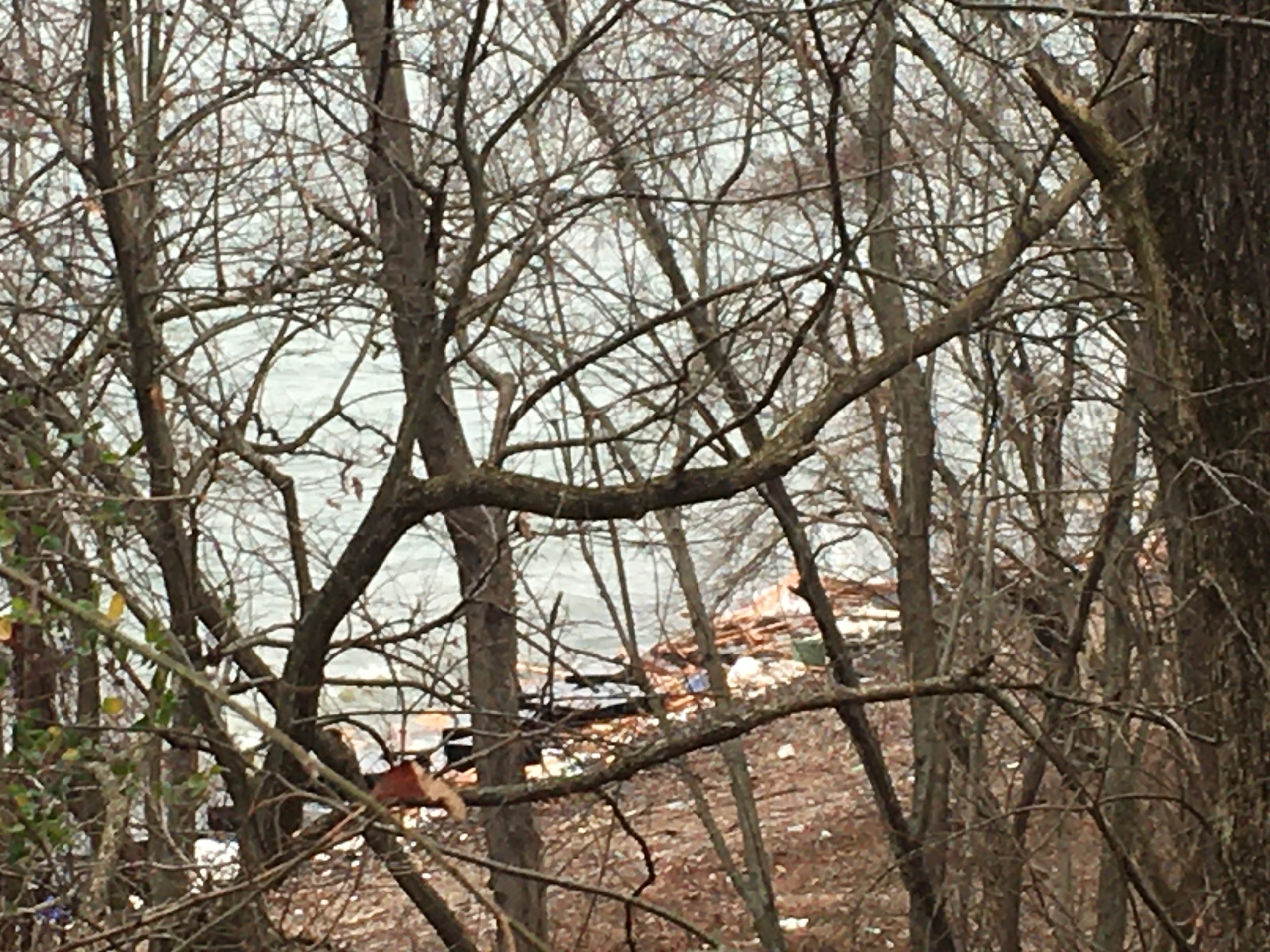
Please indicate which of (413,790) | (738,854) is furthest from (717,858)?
(413,790)

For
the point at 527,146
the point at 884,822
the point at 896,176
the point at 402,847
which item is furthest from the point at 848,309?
the point at 402,847

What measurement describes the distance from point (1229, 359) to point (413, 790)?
2.80 m

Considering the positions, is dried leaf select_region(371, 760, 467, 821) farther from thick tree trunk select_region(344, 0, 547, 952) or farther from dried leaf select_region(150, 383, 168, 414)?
dried leaf select_region(150, 383, 168, 414)

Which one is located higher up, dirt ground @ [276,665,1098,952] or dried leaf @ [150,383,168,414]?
dried leaf @ [150,383,168,414]

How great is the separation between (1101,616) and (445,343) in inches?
173

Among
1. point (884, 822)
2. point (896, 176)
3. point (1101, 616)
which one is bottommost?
point (884, 822)

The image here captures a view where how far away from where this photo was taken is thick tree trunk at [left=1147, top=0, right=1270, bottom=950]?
4.72 metres

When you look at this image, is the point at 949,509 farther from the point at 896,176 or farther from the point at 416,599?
the point at 416,599

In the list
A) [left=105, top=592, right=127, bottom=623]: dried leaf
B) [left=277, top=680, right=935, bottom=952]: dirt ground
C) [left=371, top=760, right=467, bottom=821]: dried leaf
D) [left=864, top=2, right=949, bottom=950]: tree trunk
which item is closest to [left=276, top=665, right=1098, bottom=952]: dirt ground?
[left=277, top=680, right=935, bottom=952]: dirt ground

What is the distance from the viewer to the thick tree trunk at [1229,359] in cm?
472

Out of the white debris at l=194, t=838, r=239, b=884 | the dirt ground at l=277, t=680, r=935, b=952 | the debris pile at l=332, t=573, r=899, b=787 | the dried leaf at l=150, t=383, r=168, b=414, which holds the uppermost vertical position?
the dried leaf at l=150, t=383, r=168, b=414

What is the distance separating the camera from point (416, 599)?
27.0 ft

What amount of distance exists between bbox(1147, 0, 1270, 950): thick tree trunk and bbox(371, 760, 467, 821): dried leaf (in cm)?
248

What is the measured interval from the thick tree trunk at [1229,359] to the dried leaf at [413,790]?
2.48 m
